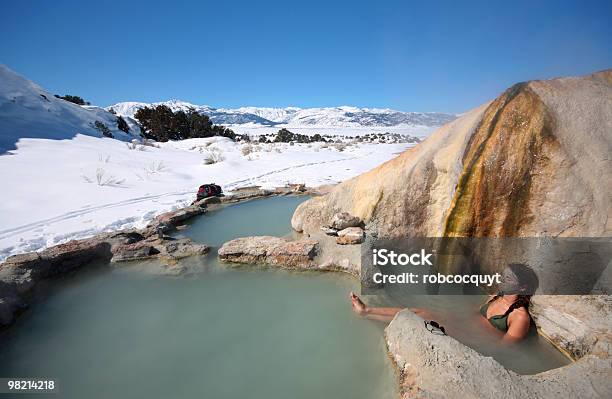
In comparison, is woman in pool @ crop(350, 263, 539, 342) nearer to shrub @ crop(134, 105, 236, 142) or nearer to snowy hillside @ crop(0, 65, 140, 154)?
snowy hillside @ crop(0, 65, 140, 154)

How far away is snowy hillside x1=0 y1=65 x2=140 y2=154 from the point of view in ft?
47.0

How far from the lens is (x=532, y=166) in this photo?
3201 millimetres

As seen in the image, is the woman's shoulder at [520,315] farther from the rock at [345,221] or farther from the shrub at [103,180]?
the shrub at [103,180]

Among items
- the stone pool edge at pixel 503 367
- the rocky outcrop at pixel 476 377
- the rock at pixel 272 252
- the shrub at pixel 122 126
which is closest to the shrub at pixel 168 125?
the shrub at pixel 122 126

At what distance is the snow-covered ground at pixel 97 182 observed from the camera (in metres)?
5.88

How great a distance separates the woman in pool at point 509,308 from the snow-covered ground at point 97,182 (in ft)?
17.4

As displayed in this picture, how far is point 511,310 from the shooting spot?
2994mm

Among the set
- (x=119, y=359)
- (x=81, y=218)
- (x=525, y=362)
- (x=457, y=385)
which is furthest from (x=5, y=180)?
A: (x=525, y=362)

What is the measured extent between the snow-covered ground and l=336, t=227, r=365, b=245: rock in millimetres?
4362

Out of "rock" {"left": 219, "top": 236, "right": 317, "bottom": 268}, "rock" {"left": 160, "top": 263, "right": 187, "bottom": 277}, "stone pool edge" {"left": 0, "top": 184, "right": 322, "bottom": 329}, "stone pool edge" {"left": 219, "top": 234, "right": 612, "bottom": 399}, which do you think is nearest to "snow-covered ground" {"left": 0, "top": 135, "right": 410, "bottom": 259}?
"stone pool edge" {"left": 0, "top": 184, "right": 322, "bottom": 329}

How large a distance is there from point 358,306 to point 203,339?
1.69 m

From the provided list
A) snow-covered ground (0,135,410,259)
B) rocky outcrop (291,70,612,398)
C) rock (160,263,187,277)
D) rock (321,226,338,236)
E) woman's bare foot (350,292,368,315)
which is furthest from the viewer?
snow-covered ground (0,135,410,259)

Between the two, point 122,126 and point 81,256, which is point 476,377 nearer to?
point 81,256

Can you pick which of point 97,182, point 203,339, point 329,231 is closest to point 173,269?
point 203,339
